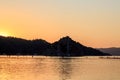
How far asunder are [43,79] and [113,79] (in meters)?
14.2

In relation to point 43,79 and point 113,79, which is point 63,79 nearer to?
point 43,79

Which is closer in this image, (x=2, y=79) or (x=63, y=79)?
(x=2, y=79)

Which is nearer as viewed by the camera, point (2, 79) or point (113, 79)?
point (2, 79)

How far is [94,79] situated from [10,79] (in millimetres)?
17034

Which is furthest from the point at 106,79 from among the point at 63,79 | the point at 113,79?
the point at 63,79

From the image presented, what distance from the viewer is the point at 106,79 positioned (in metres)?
84.9

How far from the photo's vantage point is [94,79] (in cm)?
8462

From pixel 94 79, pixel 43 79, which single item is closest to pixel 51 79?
pixel 43 79

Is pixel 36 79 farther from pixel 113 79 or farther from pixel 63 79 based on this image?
pixel 113 79

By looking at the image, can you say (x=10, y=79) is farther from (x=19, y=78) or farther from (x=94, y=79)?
(x=94, y=79)

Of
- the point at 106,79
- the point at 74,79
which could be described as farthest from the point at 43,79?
the point at 106,79

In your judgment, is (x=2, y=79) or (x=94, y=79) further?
(x=94, y=79)

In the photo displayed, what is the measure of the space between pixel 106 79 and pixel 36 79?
14212mm

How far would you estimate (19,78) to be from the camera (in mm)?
84812
